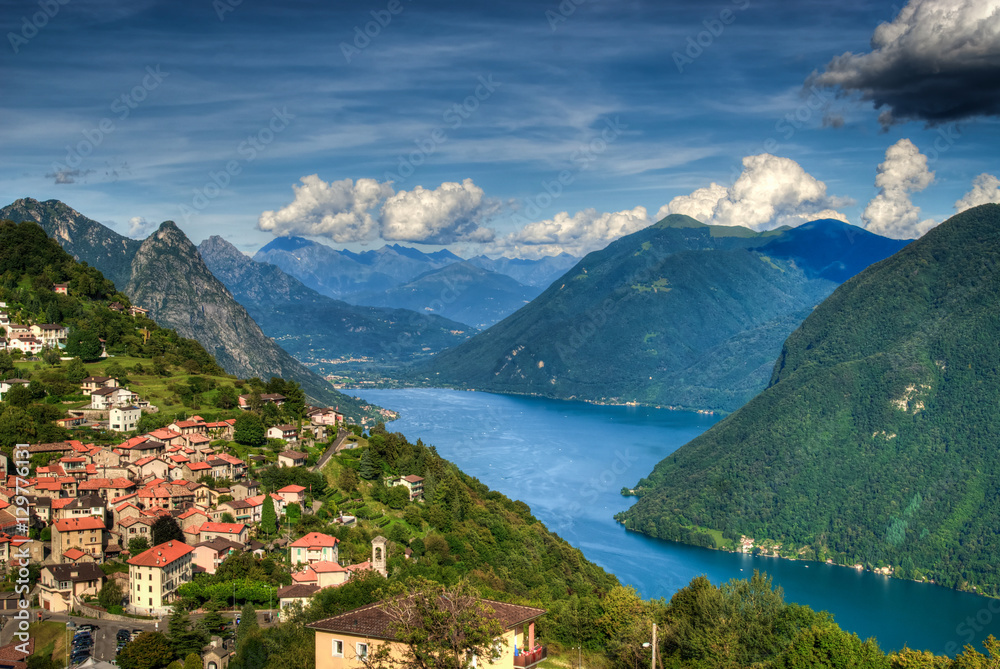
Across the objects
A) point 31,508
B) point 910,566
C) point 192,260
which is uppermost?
point 192,260

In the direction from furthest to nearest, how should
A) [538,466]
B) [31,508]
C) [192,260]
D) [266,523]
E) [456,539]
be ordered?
[192,260] → [538,466] → [456,539] → [266,523] → [31,508]

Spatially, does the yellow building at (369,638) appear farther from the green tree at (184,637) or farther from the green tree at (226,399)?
the green tree at (226,399)

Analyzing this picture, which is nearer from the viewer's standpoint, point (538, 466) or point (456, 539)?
point (456, 539)

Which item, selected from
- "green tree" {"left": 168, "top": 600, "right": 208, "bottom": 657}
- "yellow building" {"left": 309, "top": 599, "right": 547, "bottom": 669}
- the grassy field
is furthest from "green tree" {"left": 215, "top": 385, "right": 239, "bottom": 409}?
"yellow building" {"left": 309, "top": 599, "right": 547, "bottom": 669}

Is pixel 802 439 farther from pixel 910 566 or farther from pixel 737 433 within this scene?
pixel 910 566

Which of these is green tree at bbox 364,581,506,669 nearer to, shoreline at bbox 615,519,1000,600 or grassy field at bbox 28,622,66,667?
grassy field at bbox 28,622,66,667

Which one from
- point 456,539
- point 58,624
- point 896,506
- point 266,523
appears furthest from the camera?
point 896,506

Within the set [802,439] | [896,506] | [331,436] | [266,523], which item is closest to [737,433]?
[802,439]
